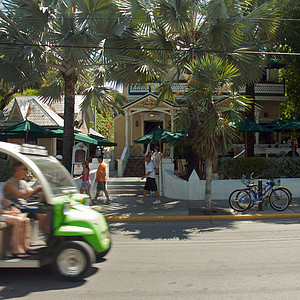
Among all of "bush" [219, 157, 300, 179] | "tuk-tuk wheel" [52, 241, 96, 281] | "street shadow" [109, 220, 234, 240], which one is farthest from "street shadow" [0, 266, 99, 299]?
"bush" [219, 157, 300, 179]

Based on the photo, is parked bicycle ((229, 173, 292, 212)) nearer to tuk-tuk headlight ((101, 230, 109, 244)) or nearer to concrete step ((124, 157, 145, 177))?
tuk-tuk headlight ((101, 230, 109, 244))

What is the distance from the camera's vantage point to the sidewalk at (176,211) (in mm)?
10523

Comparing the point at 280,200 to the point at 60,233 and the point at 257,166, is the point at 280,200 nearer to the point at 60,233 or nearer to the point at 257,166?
the point at 257,166

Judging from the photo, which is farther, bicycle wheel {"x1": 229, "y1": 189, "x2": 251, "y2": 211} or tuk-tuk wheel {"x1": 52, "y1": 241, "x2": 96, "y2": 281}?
bicycle wheel {"x1": 229, "y1": 189, "x2": 251, "y2": 211}

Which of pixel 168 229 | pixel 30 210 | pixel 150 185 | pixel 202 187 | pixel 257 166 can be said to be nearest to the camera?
pixel 30 210

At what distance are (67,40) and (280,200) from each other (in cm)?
916

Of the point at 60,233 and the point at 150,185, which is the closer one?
the point at 60,233

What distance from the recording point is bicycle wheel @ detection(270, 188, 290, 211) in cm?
1111

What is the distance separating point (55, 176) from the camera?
573cm

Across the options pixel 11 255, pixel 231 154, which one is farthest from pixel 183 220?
pixel 231 154

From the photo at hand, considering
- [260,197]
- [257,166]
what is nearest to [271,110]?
[257,166]

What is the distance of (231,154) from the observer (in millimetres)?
22109

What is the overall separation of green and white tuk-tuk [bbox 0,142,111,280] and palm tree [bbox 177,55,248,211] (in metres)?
5.89

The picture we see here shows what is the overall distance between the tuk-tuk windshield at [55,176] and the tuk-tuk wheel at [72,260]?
0.88 meters
